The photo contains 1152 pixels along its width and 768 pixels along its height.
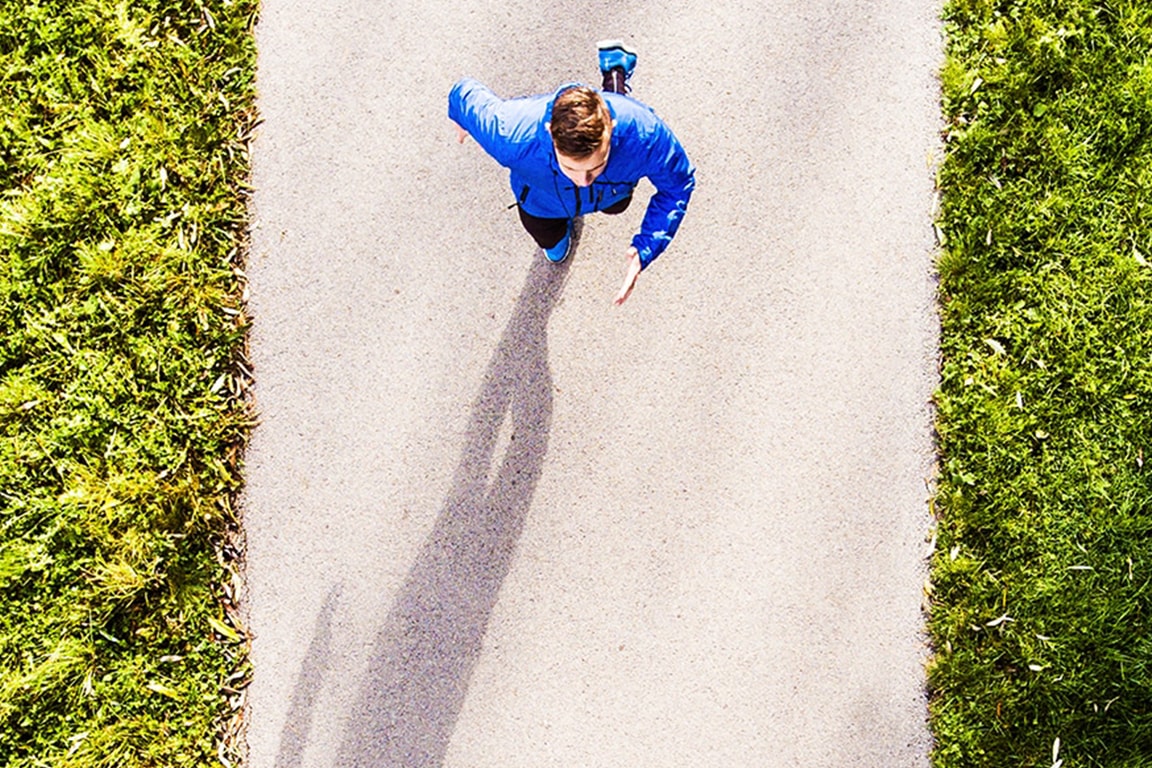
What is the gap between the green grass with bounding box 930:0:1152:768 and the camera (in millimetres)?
4168

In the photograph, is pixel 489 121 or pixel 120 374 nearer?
pixel 489 121

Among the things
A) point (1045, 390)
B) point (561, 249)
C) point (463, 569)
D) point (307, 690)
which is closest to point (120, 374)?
point (307, 690)

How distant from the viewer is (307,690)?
14.2ft

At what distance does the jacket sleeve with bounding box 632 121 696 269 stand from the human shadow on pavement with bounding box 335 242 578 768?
→ 35.2 inches

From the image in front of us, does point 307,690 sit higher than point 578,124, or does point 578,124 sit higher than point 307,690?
point 578,124

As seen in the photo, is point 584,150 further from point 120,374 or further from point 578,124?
point 120,374

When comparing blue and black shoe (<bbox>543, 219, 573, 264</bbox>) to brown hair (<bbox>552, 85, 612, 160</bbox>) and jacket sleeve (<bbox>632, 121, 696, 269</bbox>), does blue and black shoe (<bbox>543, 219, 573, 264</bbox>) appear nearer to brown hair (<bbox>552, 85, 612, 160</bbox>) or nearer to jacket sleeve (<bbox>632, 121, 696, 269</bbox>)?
jacket sleeve (<bbox>632, 121, 696, 269</bbox>)

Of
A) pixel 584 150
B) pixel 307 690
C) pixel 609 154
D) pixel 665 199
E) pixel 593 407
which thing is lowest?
pixel 307 690

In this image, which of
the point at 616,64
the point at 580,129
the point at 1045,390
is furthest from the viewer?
the point at 1045,390

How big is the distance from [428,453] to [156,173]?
5.86 feet

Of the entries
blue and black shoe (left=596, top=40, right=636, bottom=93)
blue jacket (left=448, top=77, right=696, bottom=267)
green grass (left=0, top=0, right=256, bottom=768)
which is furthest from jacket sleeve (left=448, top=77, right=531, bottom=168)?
green grass (left=0, top=0, right=256, bottom=768)

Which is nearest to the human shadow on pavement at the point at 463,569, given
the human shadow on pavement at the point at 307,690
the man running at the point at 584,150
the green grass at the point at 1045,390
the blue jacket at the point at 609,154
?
the human shadow on pavement at the point at 307,690

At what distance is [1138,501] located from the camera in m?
4.19

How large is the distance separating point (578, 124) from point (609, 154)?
12.4 inches
